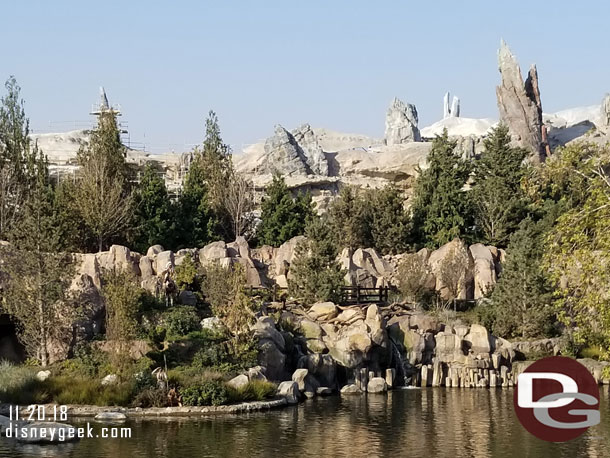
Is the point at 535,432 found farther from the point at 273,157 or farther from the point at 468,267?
the point at 273,157

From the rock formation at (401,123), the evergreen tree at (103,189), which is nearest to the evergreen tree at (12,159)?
the evergreen tree at (103,189)

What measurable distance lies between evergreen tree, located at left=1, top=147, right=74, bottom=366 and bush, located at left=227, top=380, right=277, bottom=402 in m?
7.19

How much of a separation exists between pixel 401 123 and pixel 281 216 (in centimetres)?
8515

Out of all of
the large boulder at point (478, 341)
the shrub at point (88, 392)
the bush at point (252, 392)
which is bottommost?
the bush at point (252, 392)

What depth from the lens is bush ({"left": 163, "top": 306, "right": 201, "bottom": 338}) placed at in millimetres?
37188

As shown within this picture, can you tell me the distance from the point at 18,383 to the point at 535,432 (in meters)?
17.4

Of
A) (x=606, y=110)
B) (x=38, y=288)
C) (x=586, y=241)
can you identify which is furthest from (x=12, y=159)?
(x=606, y=110)

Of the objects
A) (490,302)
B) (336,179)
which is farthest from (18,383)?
(336,179)

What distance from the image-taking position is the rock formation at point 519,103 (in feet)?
344

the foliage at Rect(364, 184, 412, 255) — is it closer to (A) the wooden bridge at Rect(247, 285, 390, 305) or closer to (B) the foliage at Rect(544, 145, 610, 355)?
(A) the wooden bridge at Rect(247, 285, 390, 305)

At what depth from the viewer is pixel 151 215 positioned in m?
57.6

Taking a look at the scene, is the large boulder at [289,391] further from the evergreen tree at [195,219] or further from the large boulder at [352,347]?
the evergreen tree at [195,219]

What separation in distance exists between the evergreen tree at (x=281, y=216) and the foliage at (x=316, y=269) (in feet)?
32.1

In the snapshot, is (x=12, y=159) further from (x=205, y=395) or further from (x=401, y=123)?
(x=401, y=123)
